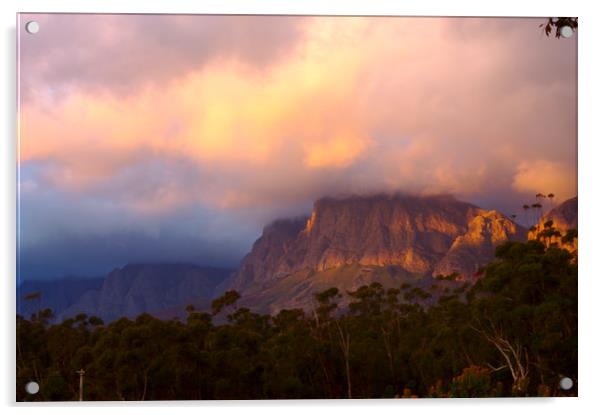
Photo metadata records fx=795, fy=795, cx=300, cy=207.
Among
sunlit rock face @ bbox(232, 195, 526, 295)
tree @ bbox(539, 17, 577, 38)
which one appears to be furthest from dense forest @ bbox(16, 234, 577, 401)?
tree @ bbox(539, 17, 577, 38)

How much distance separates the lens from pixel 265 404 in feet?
17.1

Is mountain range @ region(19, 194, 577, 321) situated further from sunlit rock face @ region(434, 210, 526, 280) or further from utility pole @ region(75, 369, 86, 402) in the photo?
utility pole @ region(75, 369, 86, 402)

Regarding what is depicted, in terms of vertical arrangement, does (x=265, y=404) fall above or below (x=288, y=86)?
below

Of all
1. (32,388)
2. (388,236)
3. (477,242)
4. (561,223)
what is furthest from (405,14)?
(32,388)

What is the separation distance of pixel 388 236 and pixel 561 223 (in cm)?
117

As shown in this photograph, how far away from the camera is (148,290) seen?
524 centimetres

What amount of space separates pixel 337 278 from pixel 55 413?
2033 mm

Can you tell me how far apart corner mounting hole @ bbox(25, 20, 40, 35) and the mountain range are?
1720mm

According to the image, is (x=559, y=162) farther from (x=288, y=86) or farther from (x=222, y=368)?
(x=222, y=368)

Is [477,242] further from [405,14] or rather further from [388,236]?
[405,14]

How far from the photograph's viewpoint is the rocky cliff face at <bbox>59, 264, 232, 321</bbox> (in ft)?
17.1

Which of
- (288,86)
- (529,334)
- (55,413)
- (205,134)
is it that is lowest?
(55,413)

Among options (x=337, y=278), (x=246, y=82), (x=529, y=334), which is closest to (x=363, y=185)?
(x=337, y=278)

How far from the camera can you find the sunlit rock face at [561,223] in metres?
5.35
